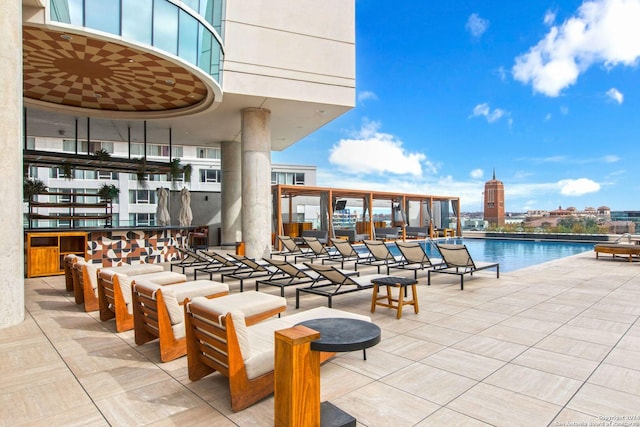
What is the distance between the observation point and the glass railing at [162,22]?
722 cm

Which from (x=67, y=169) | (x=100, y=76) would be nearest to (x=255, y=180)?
(x=100, y=76)

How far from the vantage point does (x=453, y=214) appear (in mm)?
27031

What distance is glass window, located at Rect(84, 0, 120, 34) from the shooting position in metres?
7.26

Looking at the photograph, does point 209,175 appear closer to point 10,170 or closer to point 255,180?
point 255,180

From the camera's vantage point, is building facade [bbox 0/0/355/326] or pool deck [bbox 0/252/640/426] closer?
pool deck [bbox 0/252/640/426]

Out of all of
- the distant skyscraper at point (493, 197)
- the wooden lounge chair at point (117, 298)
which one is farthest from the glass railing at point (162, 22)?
the distant skyscraper at point (493, 197)

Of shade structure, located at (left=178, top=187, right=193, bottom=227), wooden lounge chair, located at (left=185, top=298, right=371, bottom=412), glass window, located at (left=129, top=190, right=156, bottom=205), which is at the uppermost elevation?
glass window, located at (left=129, top=190, right=156, bottom=205)

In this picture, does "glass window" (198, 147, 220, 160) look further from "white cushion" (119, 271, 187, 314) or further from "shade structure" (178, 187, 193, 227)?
"white cushion" (119, 271, 187, 314)

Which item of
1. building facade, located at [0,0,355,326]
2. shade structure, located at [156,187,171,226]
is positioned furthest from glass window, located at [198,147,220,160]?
shade structure, located at [156,187,171,226]

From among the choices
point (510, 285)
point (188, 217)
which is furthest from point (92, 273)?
point (188, 217)

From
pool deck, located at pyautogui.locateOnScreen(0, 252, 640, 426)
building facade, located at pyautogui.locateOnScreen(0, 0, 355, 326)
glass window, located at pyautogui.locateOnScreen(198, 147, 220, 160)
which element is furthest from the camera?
glass window, located at pyautogui.locateOnScreen(198, 147, 220, 160)

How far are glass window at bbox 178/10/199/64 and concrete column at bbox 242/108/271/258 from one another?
3.74 meters

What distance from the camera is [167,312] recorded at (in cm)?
357

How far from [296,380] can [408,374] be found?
149 cm
